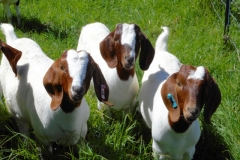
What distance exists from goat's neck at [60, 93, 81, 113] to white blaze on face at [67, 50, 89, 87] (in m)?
0.24

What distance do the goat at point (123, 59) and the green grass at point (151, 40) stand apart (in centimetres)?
22

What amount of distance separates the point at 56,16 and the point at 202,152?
3.12 meters

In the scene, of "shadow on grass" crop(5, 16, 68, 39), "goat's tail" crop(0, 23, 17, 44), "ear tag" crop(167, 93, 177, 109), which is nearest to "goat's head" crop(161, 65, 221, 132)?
"ear tag" crop(167, 93, 177, 109)

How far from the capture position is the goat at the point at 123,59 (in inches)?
135

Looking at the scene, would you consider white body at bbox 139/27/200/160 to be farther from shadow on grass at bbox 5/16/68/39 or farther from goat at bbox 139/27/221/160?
shadow on grass at bbox 5/16/68/39

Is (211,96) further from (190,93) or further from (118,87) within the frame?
(118,87)

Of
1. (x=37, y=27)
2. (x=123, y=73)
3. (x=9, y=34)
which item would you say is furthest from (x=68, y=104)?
(x=37, y=27)

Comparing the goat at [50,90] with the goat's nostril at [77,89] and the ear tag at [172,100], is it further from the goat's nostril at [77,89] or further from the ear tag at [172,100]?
the ear tag at [172,100]

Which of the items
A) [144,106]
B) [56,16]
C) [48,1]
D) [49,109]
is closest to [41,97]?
[49,109]

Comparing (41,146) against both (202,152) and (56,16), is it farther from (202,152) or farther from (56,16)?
(56,16)

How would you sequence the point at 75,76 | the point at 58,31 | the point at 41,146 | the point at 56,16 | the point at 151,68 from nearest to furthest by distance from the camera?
the point at 75,76
the point at 41,146
the point at 151,68
the point at 58,31
the point at 56,16

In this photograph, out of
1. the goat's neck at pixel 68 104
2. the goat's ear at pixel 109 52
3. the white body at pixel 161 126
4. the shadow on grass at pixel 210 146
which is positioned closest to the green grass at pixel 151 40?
the shadow on grass at pixel 210 146

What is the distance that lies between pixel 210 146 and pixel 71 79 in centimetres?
143

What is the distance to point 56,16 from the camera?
6.11 metres
